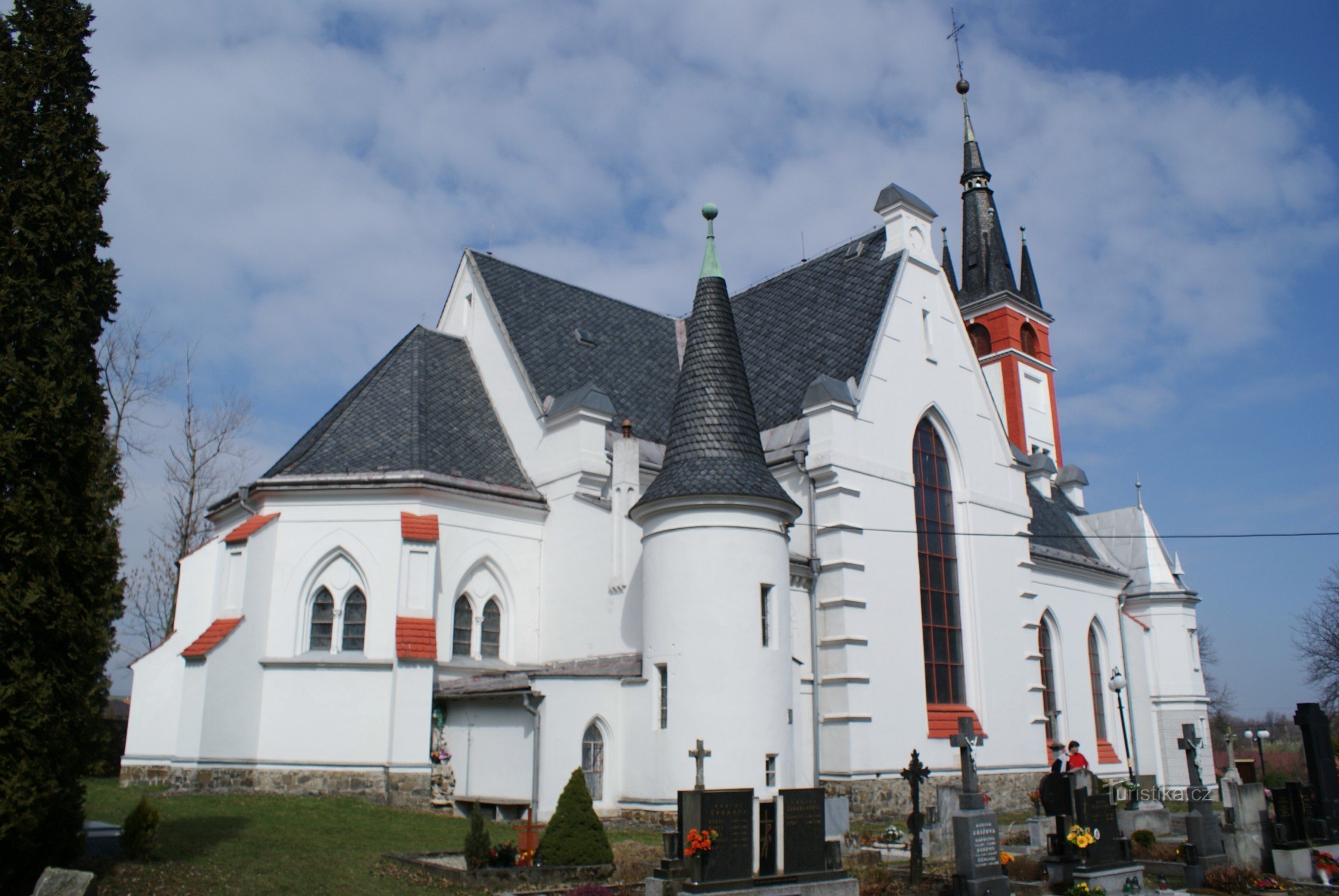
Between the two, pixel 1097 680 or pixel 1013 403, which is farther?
pixel 1013 403

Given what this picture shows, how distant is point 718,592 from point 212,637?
1009cm

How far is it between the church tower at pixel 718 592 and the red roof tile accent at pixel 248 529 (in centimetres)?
777

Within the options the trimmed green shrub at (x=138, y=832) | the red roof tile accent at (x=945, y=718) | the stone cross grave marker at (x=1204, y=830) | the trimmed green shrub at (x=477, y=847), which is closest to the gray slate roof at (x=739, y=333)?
the red roof tile accent at (x=945, y=718)

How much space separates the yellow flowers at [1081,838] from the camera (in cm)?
1412

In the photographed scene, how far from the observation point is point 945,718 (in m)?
23.0

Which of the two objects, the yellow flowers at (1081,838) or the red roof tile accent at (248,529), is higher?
the red roof tile accent at (248,529)

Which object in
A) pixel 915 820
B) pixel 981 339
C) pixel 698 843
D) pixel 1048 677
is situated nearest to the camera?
pixel 698 843

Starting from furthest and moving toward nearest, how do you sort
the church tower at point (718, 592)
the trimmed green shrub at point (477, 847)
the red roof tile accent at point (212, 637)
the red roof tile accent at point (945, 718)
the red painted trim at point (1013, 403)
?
1. the red painted trim at point (1013, 403)
2. the red roof tile accent at point (945, 718)
3. the red roof tile accent at point (212, 637)
4. the church tower at point (718, 592)
5. the trimmed green shrub at point (477, 847)

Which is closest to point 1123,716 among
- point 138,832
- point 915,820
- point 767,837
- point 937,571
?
point 937,571

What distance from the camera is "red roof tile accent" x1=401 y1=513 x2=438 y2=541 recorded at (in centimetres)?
2050

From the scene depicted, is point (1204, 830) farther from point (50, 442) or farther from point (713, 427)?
point (50, 442)

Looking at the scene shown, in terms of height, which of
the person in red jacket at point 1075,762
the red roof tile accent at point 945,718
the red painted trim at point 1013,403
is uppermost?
the red painted trim at point 1013,403

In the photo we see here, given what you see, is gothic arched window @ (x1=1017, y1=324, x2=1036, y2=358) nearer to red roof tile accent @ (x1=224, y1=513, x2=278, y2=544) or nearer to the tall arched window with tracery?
the tall arched window with tracery

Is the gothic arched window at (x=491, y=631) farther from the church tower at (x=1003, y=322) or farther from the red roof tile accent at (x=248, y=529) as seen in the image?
the church tower at (x=1003, y=322)
